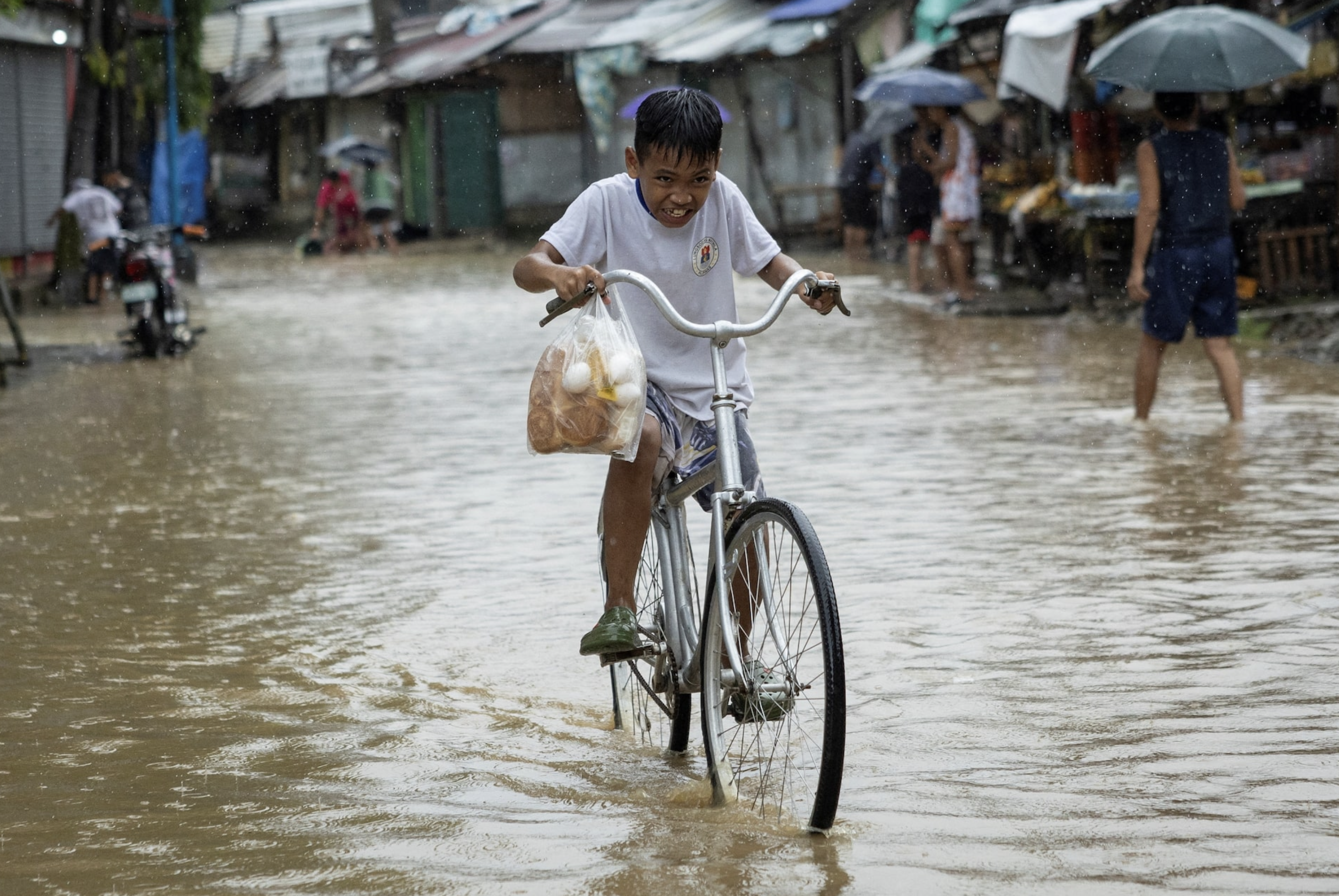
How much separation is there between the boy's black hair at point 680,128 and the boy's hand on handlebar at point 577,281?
0.99ft

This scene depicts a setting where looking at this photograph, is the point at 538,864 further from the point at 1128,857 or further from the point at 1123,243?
the point at 1123,243

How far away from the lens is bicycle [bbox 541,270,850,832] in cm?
356

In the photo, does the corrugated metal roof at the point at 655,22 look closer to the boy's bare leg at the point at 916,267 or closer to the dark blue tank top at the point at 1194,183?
the boy's bare leg at the point at 916,267

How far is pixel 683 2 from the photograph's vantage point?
34062 millimetres

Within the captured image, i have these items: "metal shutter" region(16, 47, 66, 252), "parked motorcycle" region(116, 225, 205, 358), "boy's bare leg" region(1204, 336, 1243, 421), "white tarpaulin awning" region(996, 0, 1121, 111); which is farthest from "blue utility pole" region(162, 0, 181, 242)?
"boy's bare leg" region(1204, 336, 1243, 421)

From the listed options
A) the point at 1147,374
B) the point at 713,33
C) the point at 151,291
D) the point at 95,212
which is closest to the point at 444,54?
the point at 713,33

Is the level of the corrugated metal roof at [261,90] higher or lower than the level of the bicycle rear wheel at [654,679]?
higher

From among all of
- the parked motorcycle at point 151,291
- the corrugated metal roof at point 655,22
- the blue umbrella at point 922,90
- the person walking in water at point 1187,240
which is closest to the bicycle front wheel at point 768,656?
the person walking in water at point 1187,240

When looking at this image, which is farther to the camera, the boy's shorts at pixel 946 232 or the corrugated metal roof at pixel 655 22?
the corrugated metal roof at pixel 655 22

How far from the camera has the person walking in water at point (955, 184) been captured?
1775 centimetres

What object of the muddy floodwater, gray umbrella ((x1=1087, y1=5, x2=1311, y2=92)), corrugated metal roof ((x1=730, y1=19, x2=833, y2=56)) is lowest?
the muddy floodwater

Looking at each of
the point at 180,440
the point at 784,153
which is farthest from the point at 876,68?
the point at 180,440

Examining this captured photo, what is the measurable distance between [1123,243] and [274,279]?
1464 cm

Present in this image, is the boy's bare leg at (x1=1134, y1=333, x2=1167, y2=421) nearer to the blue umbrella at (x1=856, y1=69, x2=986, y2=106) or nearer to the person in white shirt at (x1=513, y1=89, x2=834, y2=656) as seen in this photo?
the person in white shirt at (x1=513, y1=89, x2=834, y2=656)
